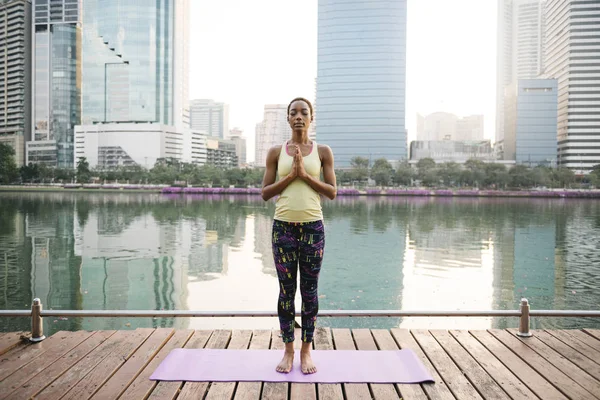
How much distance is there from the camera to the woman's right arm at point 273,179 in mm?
3857

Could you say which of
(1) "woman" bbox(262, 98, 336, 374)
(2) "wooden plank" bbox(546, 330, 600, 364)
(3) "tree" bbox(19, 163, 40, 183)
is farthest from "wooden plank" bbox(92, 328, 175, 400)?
(3) "tree" bbox(19, 163, 40, 183)

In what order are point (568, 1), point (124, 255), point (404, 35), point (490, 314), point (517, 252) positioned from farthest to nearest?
point (404, 35)
point (568, 1)
point (517, 252)
point (124, 255)
point (490, 314)

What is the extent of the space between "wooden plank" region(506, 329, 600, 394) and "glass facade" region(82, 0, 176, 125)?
147 metres

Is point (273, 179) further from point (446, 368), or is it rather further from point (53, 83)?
point (53, 83)

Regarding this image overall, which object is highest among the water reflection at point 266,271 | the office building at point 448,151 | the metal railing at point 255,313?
the office building at point 448,151

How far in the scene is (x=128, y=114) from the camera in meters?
143

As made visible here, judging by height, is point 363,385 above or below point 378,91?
below

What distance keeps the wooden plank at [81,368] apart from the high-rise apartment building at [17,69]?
519 feet

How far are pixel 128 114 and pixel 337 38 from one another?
64126mm

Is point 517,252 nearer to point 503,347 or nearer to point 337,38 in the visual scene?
point 503,347

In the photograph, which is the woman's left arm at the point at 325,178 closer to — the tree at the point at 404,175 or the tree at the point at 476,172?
the tree at the point at 476,172

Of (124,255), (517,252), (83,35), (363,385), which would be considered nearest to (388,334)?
(363,385)

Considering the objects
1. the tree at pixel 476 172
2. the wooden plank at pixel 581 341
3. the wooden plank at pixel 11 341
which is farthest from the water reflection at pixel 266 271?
the tree at pixel 476 172

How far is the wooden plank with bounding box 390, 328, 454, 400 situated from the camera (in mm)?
3552
